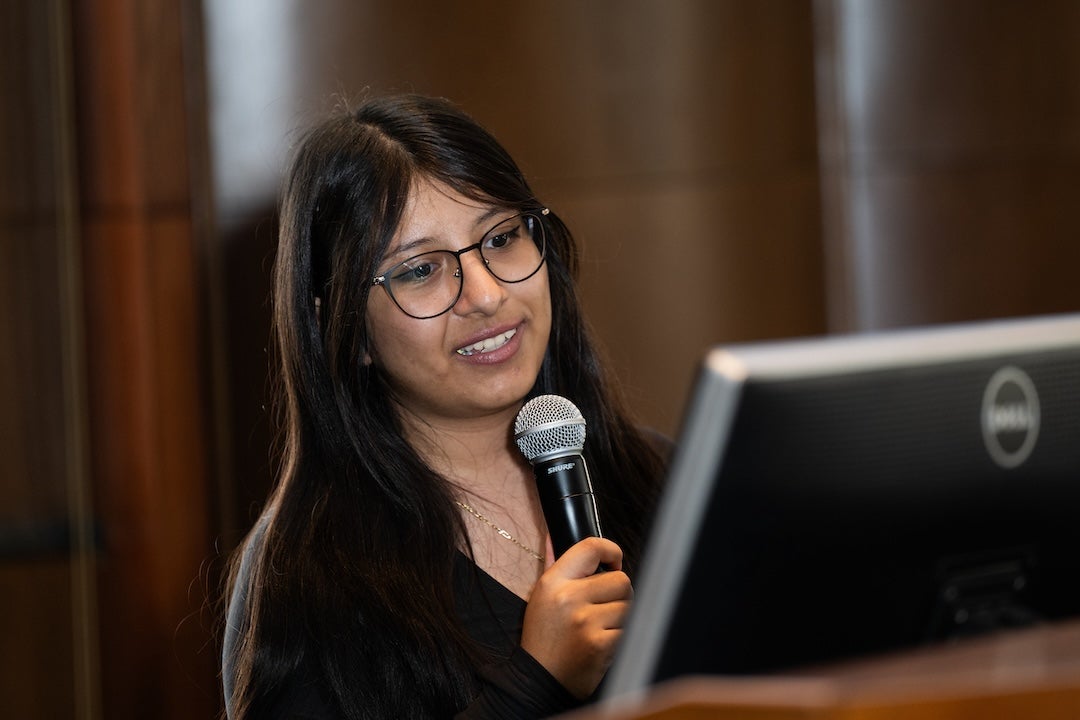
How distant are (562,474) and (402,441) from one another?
0.40m

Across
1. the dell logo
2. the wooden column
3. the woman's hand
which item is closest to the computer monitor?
the dell logo

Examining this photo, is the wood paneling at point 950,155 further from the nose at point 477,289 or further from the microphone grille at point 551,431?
the microphone grille at point 551,431

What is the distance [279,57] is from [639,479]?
1903mm

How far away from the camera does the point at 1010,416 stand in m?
0.90

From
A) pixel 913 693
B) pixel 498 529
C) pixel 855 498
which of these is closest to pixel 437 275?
pixel 498 529

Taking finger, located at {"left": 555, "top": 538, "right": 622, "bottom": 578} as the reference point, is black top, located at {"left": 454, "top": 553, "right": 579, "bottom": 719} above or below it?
below

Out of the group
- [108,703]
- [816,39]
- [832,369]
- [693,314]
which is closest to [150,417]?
[108,703]

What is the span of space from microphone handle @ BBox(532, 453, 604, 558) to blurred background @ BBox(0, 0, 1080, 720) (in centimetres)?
185

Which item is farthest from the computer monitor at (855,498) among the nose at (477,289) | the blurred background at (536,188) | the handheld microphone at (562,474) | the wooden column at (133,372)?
the wooden column at (133,372)

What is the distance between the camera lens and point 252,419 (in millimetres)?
3400

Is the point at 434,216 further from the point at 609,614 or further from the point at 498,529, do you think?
the point at 609,614

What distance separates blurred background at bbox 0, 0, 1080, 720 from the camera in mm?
3285

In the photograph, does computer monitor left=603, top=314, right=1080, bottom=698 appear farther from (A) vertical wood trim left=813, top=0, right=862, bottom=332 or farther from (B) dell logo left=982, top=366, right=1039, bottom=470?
(A) vertical wood trim left=813, top=0, right=862, bottom=332

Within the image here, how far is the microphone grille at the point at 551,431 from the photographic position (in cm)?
155
